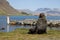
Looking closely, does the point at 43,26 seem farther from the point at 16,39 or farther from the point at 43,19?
the point at 16,39

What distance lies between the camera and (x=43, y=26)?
24609 mm

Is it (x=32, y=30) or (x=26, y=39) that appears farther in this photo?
(x=32, y=30)

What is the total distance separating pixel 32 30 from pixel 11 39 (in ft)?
18.6

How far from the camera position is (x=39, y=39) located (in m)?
19.9

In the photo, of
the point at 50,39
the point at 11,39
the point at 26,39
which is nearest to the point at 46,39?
the point at 50,39

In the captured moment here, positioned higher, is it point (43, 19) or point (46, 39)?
point (43, 19)

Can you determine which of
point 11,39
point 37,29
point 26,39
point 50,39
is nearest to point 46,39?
point 50,39

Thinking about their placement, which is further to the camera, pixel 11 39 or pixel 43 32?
pixel 43 32

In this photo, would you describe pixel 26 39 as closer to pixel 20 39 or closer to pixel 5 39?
pixel 20 39

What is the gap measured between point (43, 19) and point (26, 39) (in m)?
6.36

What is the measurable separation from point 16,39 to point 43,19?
22.0 ft

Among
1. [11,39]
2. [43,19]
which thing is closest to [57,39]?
[11,39]

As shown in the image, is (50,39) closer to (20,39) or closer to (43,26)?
(20,39)

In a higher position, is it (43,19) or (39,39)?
(43,19)
